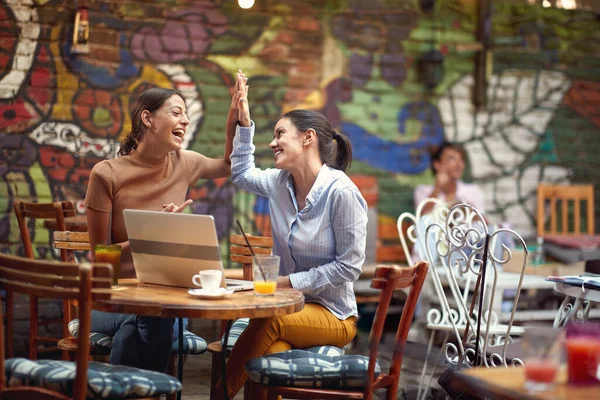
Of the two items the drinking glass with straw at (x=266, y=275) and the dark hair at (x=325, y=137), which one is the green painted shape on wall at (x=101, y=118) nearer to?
the dark hair at (x=325, y=137)

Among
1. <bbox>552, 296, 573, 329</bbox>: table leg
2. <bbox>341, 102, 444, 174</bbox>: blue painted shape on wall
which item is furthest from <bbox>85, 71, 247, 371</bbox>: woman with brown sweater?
<bbox>341, 102, 444, 174</bbox>: blue painted shape on wall

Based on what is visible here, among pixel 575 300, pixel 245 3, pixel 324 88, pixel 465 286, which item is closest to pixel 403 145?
pixel 324 88

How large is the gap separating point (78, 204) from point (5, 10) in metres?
1.25

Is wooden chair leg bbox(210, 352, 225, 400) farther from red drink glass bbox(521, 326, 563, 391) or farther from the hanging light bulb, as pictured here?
the hanging light bulb

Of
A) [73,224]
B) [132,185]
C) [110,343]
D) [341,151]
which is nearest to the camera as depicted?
[110,343]

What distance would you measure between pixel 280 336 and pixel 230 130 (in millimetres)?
924

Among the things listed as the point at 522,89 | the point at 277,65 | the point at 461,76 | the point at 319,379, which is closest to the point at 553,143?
the point at 522,89

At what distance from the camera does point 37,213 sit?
4.30 metres

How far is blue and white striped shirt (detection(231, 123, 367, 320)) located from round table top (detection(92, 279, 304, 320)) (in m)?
0.29

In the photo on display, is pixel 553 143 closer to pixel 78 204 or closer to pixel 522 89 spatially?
pixel 522 89

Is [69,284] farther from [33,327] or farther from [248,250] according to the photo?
[33,327]

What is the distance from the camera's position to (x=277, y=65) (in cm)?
576

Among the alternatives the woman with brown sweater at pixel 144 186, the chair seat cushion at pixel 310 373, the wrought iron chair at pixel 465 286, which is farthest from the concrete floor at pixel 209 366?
the chair seat cushion at pixel 310 373

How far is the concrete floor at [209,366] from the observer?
4082mm
